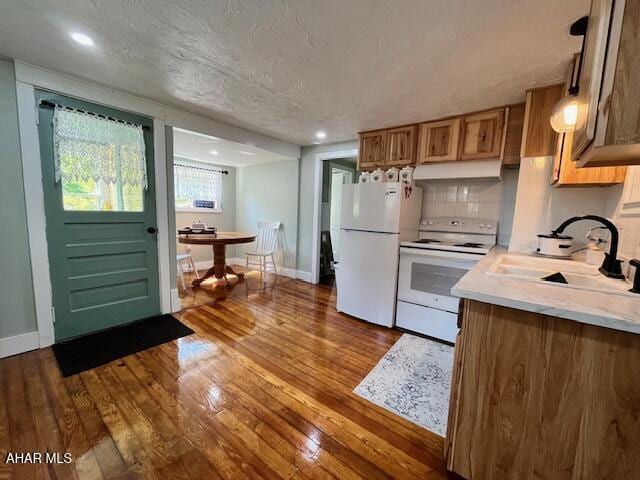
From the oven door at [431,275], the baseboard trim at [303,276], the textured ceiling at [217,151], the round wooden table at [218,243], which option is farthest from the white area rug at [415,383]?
the textured ceiling at [217,151]

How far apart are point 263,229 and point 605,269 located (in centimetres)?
420

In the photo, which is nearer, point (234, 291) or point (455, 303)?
point (455, 303)

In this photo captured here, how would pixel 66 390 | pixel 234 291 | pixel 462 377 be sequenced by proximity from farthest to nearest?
pixel 234 291
pixel 66 390
pixel 462 377

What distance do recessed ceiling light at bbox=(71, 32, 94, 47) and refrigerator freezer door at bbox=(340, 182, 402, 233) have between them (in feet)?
7.37

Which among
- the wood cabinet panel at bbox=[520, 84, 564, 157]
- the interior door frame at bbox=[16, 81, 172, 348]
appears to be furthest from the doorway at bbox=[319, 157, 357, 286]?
the interior door frame at bbox=[16, 81, 172, 348]

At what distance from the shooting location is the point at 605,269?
1332 mm

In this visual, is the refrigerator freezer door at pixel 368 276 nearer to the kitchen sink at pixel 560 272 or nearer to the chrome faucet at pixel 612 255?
the kitchen sink at pixel 560 272

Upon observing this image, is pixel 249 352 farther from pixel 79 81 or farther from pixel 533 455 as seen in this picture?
pixel 79 81

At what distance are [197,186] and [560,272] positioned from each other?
503 cm

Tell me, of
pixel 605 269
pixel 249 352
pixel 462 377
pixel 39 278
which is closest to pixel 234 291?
pixel 249 352

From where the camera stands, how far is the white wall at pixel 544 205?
1.93m

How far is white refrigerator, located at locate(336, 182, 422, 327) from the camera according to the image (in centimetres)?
259

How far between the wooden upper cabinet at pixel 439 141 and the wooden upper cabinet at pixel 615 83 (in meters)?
1.69

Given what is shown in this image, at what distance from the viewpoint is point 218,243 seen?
137 inches
